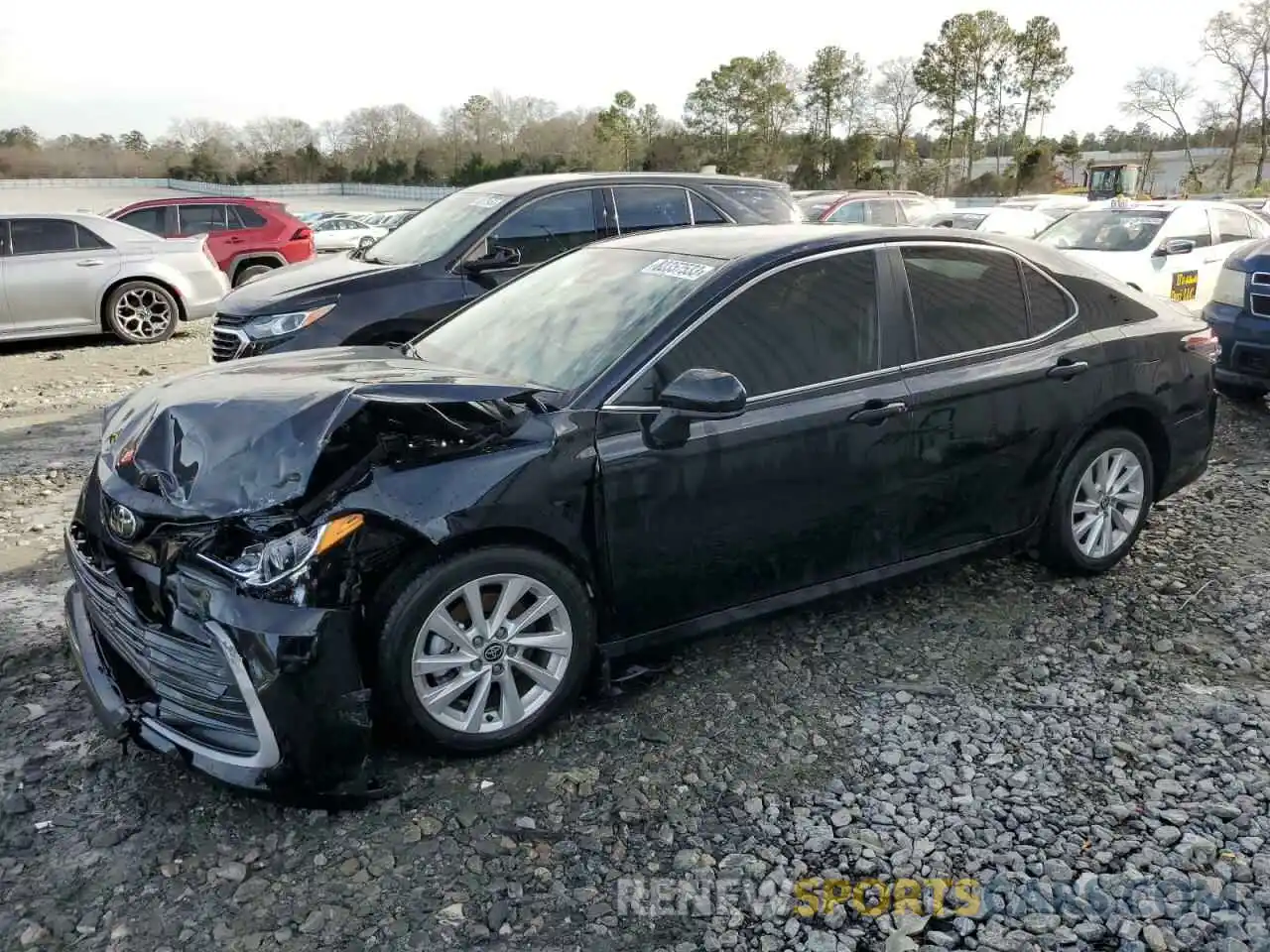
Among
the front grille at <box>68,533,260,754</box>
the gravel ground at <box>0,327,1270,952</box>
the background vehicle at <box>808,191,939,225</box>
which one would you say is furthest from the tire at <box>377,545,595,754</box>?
the background vehicle at <box>808,191,939,225</box>

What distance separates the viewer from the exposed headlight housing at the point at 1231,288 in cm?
753

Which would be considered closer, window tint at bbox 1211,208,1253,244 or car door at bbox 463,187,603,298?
car door at bbox 463,187,603,298

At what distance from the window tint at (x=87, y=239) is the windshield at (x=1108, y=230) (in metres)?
10.6

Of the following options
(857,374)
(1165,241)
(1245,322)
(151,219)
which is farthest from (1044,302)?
(151,219)

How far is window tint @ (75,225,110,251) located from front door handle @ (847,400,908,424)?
10424 millimetres

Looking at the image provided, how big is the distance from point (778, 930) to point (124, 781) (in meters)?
2.06

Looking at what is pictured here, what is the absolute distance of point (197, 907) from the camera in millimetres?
2605

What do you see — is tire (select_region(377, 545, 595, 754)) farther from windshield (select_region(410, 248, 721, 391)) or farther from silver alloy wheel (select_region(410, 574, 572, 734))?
windshield (select_region(410, 248, 721, 391))

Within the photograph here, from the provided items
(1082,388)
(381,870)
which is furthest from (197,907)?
(1082,388)

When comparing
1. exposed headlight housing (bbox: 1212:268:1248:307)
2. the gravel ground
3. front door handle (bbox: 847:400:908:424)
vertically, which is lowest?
the gravel ground

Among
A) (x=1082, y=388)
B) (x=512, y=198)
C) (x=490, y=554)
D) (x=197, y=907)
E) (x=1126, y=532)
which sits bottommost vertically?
(x=197, y=907)

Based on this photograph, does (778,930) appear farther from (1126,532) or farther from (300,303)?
(300,303)

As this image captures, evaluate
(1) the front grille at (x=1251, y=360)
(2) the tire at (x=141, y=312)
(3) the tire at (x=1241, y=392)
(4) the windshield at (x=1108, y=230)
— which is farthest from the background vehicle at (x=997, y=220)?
(2) the tire at (x=141, y=312)

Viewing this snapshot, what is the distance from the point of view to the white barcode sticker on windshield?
3723mm
